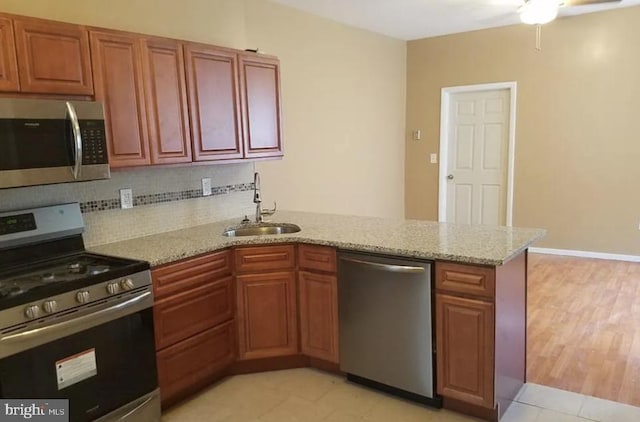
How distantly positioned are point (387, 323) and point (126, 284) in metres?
1.35

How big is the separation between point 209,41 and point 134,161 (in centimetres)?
120

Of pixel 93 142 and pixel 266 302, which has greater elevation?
pixel 93 142

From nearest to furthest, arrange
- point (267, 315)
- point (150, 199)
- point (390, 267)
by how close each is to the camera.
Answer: point (390, 267) → point (267, 315) → point (150, 199)

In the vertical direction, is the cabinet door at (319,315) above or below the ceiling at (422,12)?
below

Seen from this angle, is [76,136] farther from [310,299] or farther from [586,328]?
[586,328]

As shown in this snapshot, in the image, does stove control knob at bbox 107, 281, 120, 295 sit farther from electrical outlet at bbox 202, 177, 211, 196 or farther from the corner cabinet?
electrical outlet at bbox 202, 177, 211, 196

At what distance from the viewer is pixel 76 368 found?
2064mm

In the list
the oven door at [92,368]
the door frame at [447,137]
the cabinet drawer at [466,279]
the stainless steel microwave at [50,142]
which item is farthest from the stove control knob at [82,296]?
the door frame at [447,137]

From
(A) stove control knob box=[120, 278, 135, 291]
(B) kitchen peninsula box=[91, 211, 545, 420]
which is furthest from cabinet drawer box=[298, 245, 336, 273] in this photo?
(A) stove control knob box=[120, 278, 135, 291]

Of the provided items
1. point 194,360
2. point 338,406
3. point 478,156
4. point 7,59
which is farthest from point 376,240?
point 478,156

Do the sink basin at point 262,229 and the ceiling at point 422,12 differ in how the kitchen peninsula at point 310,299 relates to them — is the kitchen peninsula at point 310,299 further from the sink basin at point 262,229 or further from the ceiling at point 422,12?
the ceiling at point 422,12

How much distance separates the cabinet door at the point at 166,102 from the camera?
8.94 ft

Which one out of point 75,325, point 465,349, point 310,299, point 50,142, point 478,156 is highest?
point 50,142

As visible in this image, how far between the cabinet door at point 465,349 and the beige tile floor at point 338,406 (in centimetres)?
19
